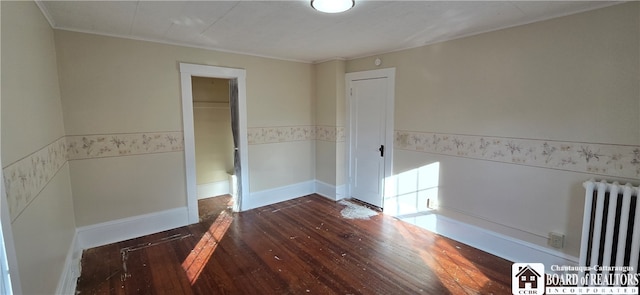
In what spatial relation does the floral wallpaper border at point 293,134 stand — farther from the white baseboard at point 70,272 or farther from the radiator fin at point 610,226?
the radiator fin at point 610,226

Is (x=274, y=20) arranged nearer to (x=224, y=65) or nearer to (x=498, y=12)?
(x=224, y=65)

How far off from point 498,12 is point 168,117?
3337 millimetres

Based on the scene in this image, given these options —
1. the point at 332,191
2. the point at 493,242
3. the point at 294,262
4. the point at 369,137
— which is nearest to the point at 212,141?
the point at 332,191

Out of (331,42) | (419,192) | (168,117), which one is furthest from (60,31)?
(419,192)

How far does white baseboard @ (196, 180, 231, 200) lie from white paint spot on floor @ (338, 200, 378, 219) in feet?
6.77

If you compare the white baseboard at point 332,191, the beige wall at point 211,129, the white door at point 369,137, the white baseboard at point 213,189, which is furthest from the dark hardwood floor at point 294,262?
the beige wall at point 211,129

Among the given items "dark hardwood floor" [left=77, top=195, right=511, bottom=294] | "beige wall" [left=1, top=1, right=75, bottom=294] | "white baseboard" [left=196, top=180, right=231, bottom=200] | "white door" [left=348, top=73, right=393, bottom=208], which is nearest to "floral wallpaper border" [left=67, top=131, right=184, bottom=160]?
"beige wall" [left=1, top=1, right=75, bottom=294]

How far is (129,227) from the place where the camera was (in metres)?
3.07

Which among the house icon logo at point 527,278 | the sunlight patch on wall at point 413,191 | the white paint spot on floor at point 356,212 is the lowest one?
the house icon logo at point 527,278

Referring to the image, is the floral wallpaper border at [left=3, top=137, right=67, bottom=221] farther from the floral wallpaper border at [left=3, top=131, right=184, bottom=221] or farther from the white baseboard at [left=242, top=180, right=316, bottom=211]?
the white baseboard at [left=242, top=180, right=316, bottom=211]

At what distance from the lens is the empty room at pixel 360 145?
1966mm

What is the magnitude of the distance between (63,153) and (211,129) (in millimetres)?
2165

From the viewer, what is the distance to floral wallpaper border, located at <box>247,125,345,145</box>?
3971 millimetres

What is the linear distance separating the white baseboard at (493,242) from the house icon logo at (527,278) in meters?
0.06
